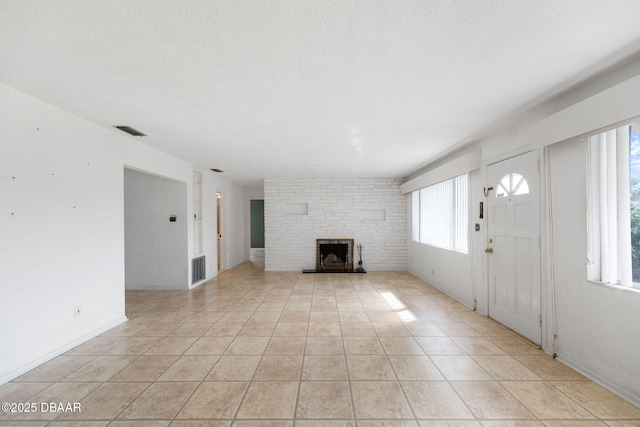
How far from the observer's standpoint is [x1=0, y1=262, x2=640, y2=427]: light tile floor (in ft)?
6.12

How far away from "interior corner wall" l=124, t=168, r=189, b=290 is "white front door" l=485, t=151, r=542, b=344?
5033 mm

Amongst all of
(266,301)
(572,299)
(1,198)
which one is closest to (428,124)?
(572,299)

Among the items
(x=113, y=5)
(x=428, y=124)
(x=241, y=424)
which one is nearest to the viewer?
(x=113, y=5)

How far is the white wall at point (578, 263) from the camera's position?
197 centimetres

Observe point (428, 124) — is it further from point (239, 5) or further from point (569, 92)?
point (239, 5)

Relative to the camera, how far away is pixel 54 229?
270cm

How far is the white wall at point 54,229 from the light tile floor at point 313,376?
0.93 feet

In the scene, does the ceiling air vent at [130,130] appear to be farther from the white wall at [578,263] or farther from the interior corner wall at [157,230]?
the white wall at [578,263]

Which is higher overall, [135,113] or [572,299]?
[135,113]

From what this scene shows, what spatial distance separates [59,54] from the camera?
1825 millimetres

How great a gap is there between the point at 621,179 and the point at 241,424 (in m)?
3.16

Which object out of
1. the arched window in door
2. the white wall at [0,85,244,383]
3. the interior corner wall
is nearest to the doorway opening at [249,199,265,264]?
the interior corner wall

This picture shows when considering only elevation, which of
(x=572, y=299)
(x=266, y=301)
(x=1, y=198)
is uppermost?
(x=1, y=198)

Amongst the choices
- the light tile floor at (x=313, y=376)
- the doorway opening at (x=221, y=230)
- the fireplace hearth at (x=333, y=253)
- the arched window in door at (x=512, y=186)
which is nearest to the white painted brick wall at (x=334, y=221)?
the fireplace hearth at (x=333, y=253)
